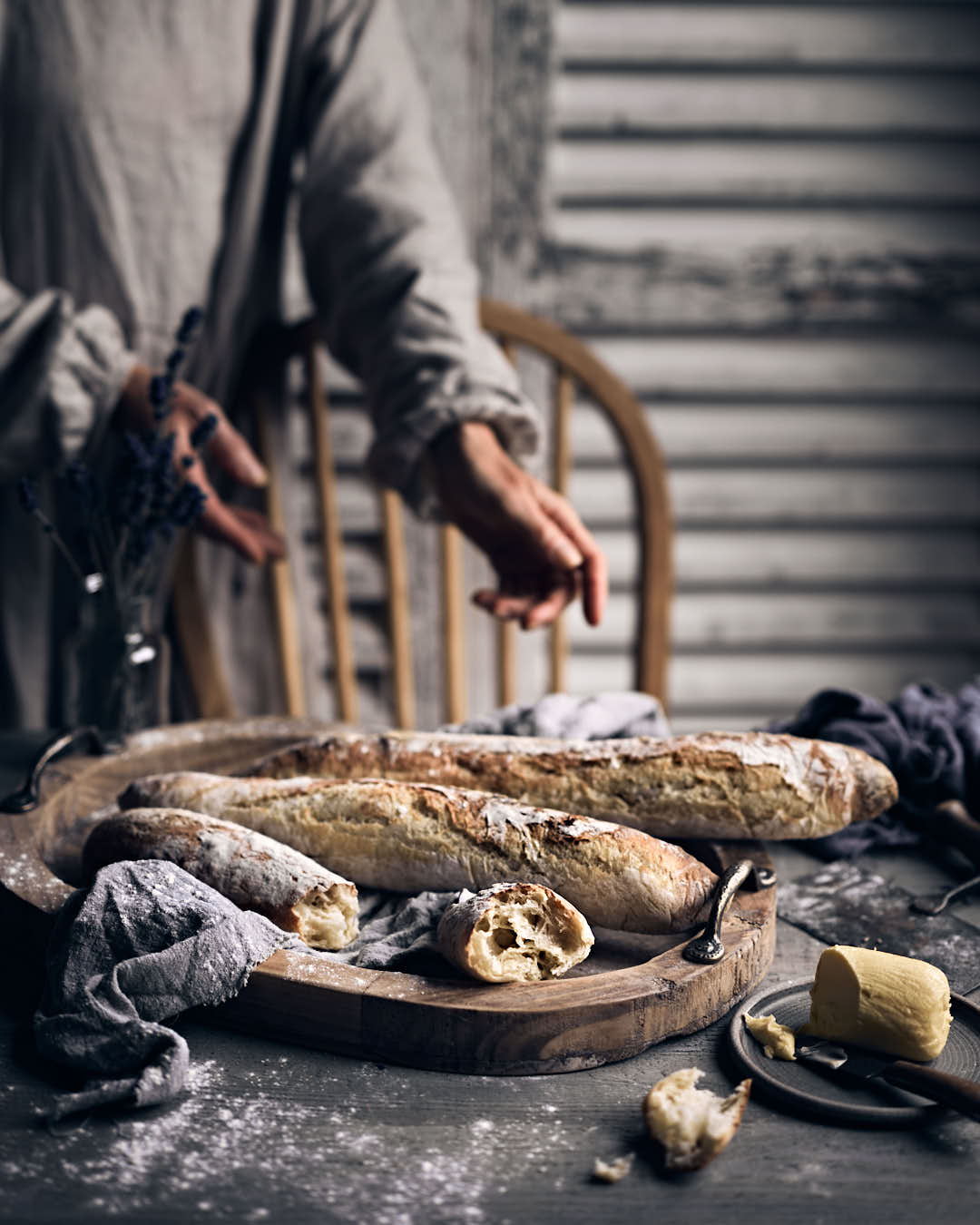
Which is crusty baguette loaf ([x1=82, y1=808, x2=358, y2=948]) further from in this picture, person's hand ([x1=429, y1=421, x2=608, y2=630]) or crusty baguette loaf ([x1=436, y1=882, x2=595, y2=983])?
person's hand ([x1=429, y1=421, x2=608, y2=630])

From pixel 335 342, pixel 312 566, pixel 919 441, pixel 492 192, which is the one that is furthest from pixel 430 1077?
pixel 919 441

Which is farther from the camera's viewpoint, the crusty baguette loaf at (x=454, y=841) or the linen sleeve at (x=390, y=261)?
the linen sleeve at (x=390, y=261)

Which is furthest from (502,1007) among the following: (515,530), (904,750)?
(515,530)

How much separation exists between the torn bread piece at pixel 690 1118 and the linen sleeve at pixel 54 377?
1061 millimetres

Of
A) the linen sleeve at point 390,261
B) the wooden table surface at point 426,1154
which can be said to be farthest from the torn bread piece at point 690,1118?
the linen sleeve at point 390,261

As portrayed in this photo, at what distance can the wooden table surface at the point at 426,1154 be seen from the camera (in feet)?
1.78

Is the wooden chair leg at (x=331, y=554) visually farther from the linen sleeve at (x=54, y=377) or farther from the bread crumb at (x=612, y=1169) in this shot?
the bread crumb at (x=612, y=1169)

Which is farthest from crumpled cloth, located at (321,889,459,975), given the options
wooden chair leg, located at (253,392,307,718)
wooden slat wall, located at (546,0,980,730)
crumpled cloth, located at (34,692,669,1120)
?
wooden slat wall, located at (546,0,980,730)

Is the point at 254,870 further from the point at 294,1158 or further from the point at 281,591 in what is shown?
the point at 281,591

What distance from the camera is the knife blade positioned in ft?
1.90

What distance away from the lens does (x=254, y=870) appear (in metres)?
0.77

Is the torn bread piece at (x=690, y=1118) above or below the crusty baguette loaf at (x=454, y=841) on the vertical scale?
below

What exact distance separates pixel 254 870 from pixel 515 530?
69cm

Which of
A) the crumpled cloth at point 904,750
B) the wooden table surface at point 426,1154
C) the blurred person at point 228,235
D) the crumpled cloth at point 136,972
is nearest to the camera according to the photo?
the wooden table surface at point 426,1154
